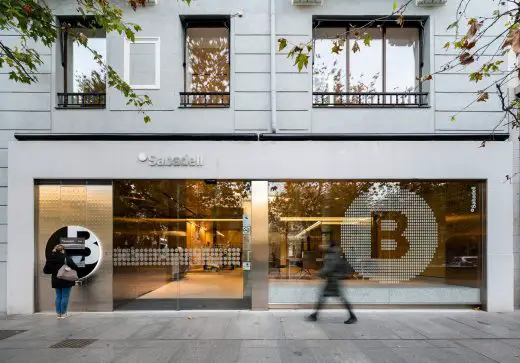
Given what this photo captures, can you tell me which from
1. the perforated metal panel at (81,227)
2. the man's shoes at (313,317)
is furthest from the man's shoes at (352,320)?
the perforated metal panel at (81,227)

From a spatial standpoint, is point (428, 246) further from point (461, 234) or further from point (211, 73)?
point (211, 73)

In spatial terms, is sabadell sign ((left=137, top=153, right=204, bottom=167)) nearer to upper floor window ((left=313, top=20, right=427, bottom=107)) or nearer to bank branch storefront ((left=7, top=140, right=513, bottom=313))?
bank branch storefront ((left=7, top=140, right=513, bottom=313))

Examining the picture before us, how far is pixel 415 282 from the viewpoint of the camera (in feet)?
31.8

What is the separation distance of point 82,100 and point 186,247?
467 centimetres

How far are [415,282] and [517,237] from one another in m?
2.76

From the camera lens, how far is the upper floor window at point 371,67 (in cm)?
988

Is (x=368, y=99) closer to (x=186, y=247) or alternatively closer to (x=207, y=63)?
(x=207, y=63)

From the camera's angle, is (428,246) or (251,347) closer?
(251,347)

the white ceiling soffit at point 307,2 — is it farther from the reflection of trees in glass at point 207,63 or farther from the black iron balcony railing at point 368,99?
the black iron balcony railing at point 368,99

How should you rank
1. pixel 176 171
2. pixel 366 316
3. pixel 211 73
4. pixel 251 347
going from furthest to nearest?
pixel 211 73
pixel 176 171
pixel 366 316
pixel 251 347

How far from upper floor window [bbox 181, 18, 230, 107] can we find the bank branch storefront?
4.50 ft

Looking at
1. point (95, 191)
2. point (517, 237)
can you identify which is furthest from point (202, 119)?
point (517, 237)

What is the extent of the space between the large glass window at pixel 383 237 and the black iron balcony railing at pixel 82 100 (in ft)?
16.2

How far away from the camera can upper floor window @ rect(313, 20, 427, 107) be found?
988cm
